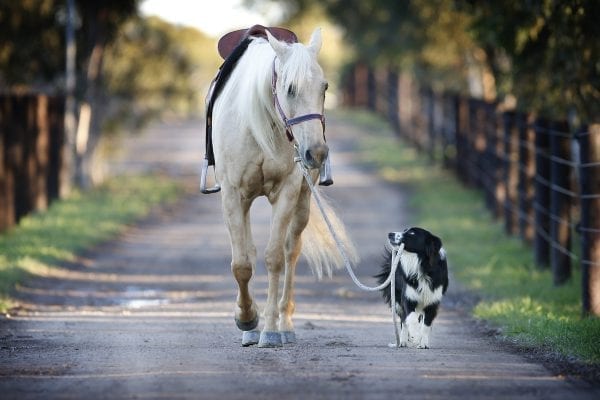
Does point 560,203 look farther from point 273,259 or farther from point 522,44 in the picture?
point 522,44

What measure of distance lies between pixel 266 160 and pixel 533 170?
22.2 feet

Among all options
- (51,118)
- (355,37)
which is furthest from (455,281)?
(355,37)

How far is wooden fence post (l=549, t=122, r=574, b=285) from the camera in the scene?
39.3ft

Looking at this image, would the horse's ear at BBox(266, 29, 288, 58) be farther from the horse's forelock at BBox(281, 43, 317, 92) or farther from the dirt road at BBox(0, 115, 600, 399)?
the dirt road at BBox(0, 115, 600, 399)

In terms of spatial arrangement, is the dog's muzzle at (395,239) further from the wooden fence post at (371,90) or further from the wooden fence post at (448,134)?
the wooden fence post at (371,90)

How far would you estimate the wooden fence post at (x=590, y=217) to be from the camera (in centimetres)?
986

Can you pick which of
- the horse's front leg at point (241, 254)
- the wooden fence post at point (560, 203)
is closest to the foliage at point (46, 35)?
the wooden fence post at point (560, 203)

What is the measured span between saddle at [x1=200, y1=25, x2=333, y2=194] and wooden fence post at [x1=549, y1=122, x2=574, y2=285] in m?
3.74

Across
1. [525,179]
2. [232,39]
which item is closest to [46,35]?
[525,179]

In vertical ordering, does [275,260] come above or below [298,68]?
below

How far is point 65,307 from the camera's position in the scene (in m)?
11.5

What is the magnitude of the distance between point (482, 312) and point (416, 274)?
2.27 m

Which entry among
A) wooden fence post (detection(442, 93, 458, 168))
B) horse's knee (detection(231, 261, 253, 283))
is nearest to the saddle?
horse's knee (detection(231, 261, 253, 283))

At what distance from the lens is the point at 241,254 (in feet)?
29.1
